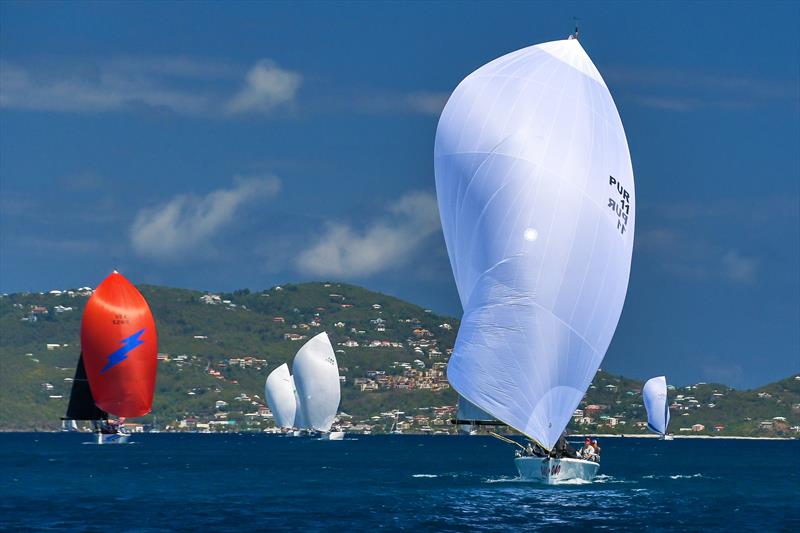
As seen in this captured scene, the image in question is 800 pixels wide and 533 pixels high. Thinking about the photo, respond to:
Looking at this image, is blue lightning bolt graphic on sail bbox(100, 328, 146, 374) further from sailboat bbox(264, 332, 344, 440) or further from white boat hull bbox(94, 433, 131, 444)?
sailboat bbox(264, 332, 344, 440)

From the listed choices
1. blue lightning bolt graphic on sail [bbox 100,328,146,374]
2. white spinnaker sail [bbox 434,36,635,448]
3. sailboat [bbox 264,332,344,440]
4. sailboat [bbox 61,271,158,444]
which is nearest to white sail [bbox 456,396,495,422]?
white spinnaker sail [bbox 434,36,635,448]

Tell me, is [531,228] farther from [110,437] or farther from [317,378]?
[317,378]

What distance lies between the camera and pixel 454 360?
64.4 m

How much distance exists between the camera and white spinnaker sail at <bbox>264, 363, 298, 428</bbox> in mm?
196500

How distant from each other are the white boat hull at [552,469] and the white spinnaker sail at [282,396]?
12480 cm

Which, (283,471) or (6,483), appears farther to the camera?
(283,471)

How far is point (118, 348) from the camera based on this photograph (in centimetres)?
12719

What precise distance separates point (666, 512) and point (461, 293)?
1342cm

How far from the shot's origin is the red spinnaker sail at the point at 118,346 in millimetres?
127062

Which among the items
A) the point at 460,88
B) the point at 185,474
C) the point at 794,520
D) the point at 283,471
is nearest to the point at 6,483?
the point at 185,474

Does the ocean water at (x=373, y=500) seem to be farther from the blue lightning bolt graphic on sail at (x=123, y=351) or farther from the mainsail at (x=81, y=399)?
Answer: the mainsail at (x=81, y=399)

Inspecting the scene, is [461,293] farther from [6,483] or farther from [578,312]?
[6,483]

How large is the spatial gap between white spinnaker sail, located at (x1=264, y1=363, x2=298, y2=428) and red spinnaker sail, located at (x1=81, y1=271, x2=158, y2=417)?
214ft

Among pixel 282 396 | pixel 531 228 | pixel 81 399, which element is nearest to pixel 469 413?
pixel 531 228
